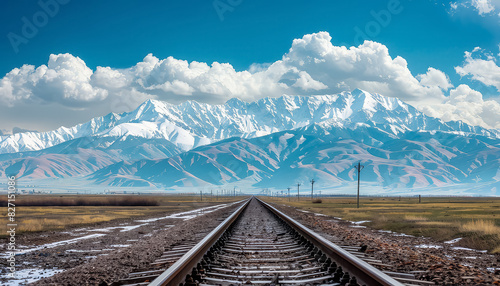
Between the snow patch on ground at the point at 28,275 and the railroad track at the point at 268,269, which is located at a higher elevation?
the railroad track at the point at 268,269

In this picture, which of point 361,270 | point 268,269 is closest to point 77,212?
point 268,269

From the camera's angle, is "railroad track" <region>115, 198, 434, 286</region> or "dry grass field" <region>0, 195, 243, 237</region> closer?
"railroad track" <region>115, 198, 434, 286</region>

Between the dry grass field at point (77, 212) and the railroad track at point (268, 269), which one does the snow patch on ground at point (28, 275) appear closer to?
the railroad track at point (268, 269)

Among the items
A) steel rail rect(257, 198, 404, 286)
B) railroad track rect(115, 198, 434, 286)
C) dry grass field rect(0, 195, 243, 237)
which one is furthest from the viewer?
→ dry grass field rect(0, 195, 243, 237)

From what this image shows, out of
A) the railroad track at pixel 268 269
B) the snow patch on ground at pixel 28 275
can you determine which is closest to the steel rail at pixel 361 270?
the railroad track at pixel 268 269

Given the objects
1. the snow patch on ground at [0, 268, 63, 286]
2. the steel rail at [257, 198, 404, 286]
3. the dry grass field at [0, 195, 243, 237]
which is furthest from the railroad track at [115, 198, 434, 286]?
the dry grass field at [0, 195, 243, 237]

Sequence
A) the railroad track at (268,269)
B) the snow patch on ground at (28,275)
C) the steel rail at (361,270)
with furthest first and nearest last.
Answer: the snow patch on ground at (28,275) → the railroad track at (268,269) → the steel rail at (361,270)

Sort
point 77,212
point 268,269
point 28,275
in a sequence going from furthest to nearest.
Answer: point 77,212 < point 28,275 < point 268,269

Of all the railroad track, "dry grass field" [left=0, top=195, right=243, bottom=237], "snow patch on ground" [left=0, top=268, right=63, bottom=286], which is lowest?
"dry grass field" [left=0, top=195, right=243, bottom=237]

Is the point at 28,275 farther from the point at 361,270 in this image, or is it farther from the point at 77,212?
the point at 77,212

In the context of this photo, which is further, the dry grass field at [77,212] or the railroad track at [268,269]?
the dry grass field at [77,212]

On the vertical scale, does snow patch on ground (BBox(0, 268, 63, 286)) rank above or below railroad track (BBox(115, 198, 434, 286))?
below

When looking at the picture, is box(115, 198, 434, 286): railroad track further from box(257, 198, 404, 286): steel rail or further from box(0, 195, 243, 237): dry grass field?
box(0, 195, 243, 237): dry grass field

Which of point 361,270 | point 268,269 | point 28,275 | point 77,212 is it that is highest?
point 361,270
